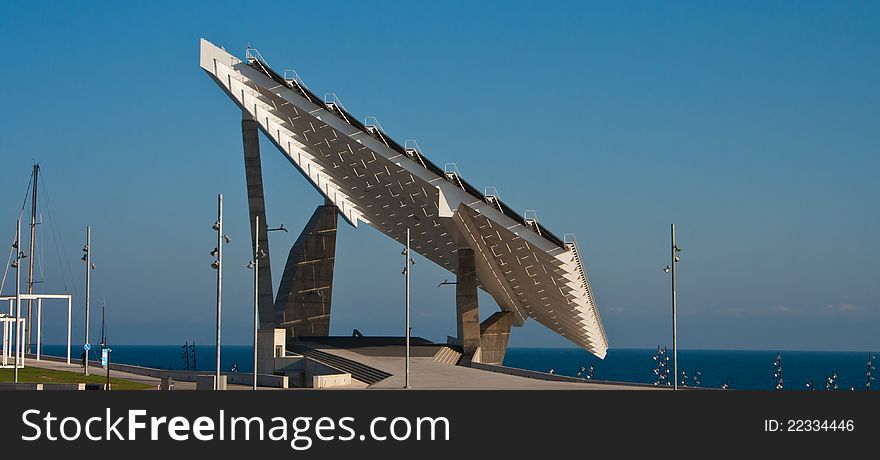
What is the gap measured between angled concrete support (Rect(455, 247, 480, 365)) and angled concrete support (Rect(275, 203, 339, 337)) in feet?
36.0

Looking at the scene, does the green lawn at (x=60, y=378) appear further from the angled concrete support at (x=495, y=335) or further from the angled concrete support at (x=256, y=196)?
the angled concrete support at (x=495, y=335)

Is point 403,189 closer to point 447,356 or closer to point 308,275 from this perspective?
point 447,356

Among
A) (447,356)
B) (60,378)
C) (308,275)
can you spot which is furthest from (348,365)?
(60,378)

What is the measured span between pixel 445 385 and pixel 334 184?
25657 millimetres

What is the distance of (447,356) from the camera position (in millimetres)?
63844

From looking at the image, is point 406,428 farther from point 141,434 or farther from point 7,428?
point 7,428

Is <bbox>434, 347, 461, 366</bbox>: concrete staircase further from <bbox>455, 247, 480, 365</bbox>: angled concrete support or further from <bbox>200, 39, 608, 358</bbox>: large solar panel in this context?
<bbox>200, 39, 608, 358</bbox>: large solar panel

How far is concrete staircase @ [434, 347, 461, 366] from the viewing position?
62812 mm

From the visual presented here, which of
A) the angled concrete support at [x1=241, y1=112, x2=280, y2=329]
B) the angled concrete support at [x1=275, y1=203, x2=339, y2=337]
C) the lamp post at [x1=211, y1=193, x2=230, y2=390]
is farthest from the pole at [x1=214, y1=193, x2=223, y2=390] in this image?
the angled concrete support at [x1=275, y1=203, x2=339, y2=337]

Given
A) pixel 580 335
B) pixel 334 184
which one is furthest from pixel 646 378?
pixel 334 184

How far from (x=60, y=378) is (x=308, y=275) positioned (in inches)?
993

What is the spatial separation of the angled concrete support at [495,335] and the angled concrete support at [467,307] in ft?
16.9

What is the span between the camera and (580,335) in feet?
252

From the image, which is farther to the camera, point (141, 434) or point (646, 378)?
point (646, 378)
